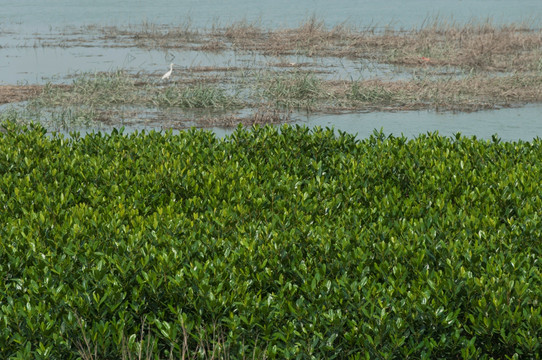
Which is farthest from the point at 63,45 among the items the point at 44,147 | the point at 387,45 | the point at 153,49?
the point at 44,147

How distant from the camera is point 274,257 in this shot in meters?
4.47

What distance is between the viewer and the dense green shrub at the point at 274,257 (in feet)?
12.6

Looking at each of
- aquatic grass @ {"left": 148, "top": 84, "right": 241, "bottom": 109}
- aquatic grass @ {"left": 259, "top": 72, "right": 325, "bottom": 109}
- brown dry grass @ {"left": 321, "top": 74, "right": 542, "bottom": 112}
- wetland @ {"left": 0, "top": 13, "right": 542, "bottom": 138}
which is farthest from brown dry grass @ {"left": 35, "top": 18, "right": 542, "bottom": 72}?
aquatic grass @ {"left": 148, "top": 84, "right": 241, "bottom": 109}

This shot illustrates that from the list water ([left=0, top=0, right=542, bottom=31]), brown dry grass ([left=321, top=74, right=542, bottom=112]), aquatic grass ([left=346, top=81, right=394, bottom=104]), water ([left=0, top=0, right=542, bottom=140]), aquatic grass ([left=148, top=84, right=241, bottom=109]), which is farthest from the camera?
water ([left=0, top=0, right=542, bottom=31])

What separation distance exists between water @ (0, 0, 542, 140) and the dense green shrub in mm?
2729

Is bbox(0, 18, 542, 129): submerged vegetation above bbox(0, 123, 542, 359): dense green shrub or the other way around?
the other way around

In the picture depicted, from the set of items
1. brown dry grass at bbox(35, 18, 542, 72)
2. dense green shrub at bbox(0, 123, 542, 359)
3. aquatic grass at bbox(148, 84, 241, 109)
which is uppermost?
dense green shrub at bbox(0, 123, 542, 359)

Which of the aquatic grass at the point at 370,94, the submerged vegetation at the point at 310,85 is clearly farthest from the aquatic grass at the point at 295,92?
the aquatic grass at the point at 370,94

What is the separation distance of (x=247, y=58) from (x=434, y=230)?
16.9 m

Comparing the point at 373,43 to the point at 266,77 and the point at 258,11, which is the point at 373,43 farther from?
the point at 258,11

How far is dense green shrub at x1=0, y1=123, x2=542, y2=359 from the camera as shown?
151 inches

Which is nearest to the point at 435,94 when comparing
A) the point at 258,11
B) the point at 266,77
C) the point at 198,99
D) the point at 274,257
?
the point at 266,77

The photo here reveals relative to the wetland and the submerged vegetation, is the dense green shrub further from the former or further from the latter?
the submerged vegetation

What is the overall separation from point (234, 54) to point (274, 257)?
18140 millimetres
